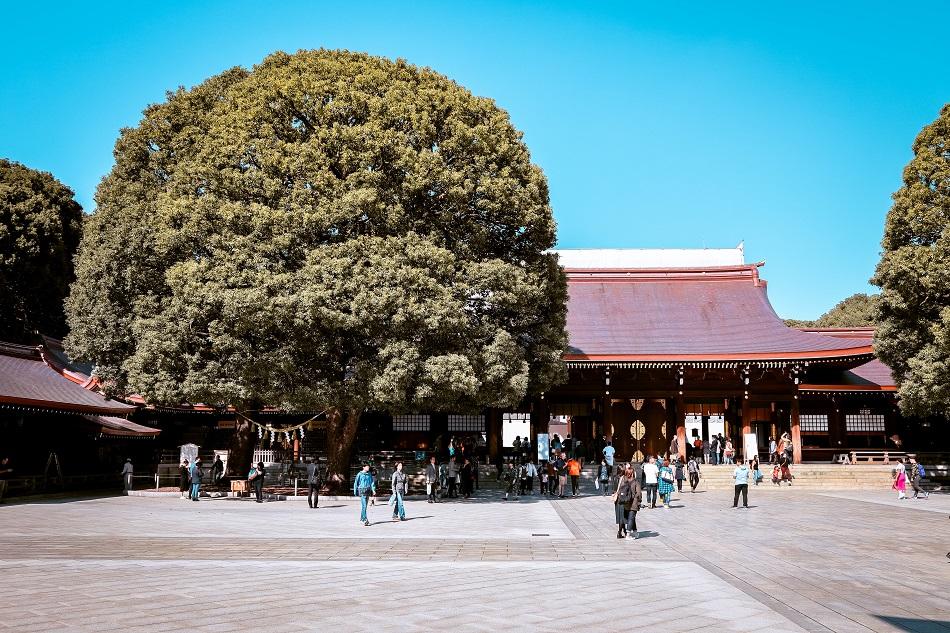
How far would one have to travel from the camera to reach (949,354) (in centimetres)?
2184

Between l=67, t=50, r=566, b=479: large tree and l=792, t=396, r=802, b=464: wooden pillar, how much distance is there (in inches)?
506

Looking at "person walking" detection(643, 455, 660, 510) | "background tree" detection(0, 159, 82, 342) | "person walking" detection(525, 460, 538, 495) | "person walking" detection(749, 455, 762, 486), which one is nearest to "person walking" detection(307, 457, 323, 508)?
"person walking" detection(525, 460, 538, 495)

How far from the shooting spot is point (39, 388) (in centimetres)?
2394

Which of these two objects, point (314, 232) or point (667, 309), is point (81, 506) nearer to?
point (314, 232)


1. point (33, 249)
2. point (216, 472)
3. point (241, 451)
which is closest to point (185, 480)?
point (216, 472)

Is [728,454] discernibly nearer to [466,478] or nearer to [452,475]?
[466,478]

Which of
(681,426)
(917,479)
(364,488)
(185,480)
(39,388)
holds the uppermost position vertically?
(39,388)

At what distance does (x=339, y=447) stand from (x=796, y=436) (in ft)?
62.5

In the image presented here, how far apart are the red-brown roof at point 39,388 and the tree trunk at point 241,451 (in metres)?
3.97

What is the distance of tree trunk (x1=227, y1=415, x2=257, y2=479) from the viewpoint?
27469mm

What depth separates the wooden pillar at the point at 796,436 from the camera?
96.1 feet

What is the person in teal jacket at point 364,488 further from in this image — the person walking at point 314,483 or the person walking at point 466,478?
the person walking at point 466,478

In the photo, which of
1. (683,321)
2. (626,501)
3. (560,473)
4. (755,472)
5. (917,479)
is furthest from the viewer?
(683,321)

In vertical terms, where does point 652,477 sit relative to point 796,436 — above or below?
below
